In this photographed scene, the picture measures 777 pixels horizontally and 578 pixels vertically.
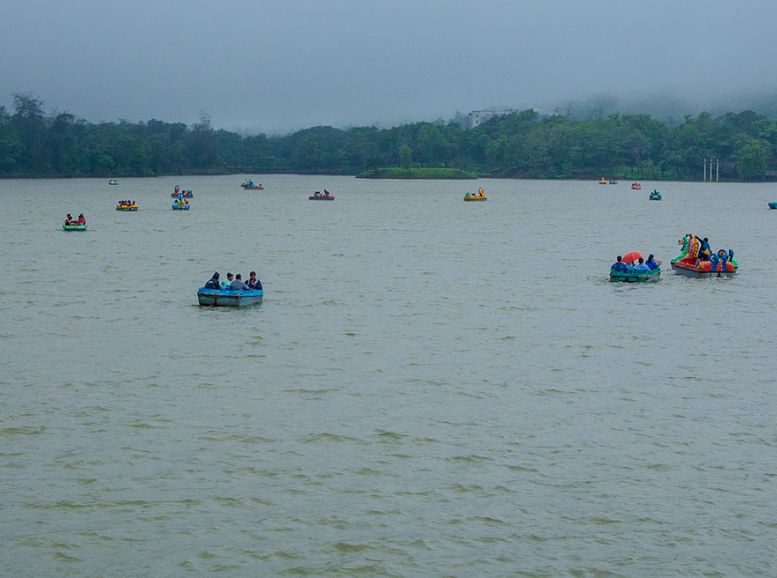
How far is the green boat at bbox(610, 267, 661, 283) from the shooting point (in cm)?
5062

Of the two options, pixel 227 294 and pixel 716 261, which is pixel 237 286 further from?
pixel 716 261

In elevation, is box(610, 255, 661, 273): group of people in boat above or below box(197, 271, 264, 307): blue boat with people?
above

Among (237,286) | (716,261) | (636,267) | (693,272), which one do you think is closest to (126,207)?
(693,272)

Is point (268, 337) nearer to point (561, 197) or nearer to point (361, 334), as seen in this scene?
point (361, 334)

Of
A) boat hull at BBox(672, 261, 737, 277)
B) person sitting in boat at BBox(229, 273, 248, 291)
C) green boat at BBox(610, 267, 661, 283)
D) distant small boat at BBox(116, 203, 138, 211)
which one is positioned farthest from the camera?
distant small boat at BBox(116, 203, 138, 211)

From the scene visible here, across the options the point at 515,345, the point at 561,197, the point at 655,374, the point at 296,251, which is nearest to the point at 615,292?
the point at 515,345

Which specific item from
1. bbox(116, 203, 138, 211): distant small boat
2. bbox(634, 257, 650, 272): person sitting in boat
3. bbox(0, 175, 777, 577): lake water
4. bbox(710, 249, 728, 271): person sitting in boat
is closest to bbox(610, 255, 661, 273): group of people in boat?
bbox(634, 257, 650, 272): person sitting in boat

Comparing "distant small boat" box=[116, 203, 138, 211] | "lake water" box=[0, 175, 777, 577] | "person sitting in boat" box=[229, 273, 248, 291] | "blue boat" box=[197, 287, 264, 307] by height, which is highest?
"distant small boat" box=[116, 203, 138, 211]

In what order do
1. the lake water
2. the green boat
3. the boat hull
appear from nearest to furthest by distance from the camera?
the lake water < the green boat < the boat hull

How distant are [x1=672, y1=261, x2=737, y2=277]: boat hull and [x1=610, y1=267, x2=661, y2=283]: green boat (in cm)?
296

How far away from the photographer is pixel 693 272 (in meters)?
53.6

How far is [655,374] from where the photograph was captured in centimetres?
3142

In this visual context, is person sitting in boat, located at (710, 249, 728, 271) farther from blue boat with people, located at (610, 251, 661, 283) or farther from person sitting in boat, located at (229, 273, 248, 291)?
person sitting in boat, located at (229, 273, 248, 291)

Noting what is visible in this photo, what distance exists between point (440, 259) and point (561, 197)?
107 meters
